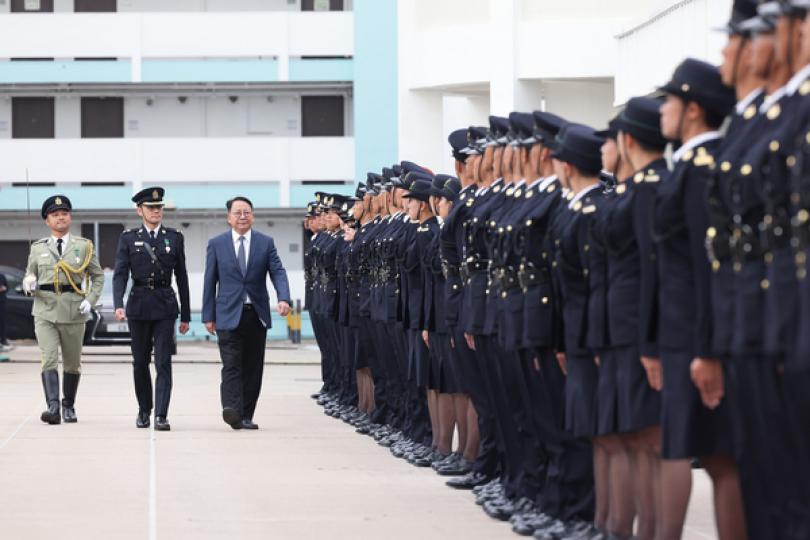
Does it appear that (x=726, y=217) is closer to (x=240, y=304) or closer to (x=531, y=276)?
(x=531, y=276)

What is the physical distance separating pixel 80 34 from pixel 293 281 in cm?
912

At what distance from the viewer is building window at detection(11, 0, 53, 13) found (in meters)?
51.7

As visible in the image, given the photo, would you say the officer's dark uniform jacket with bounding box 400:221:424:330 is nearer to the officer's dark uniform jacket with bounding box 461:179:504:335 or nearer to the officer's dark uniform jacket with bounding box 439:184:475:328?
the officer's dark uniform jacket with bounding box 439:184:475:328

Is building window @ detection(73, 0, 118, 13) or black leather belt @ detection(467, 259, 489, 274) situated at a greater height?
building window @ detection(73, 0, 118, 13)

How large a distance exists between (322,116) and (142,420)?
35.8m

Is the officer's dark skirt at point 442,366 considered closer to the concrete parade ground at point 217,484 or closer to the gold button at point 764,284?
the concrete parade ground at point 217,484

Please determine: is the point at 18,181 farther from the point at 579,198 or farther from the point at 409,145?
the point at 579,198

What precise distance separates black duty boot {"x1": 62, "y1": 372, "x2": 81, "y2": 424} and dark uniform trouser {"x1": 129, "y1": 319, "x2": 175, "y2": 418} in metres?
0.81

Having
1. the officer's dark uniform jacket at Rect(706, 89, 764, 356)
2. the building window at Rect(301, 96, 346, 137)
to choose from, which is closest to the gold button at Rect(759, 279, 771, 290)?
the officer's dark uniform jacket at Rect(706, 89, 764, 356)

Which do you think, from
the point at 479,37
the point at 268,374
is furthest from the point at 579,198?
the point at 479,37

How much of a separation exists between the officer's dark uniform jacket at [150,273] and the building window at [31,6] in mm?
35611

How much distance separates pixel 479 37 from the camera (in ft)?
114

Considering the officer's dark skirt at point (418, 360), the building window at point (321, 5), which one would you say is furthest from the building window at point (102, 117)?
the officer's dark skirt at point (418, 360)

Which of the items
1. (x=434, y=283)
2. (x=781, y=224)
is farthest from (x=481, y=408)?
(x=781, y=224)
